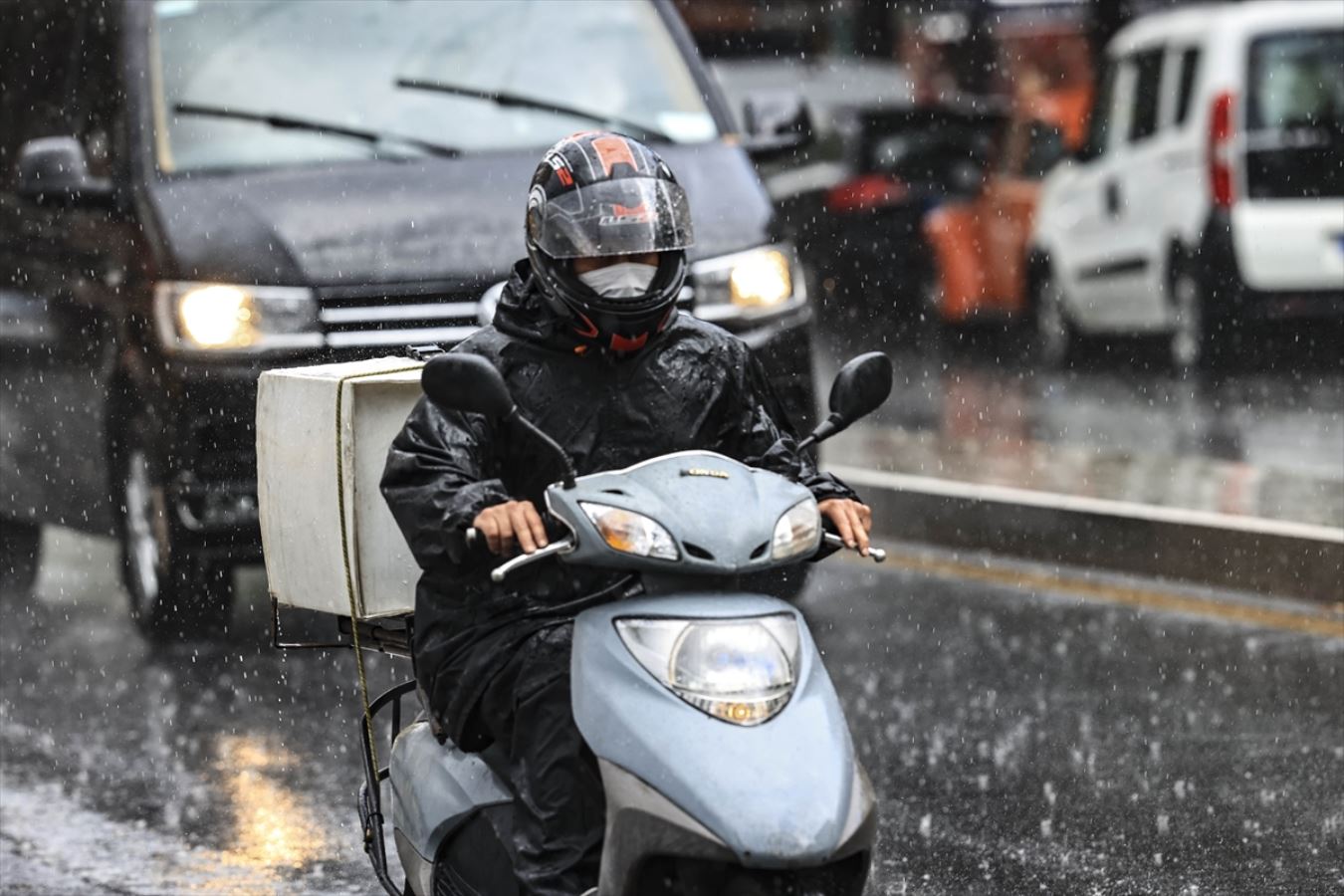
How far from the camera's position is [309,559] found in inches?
209

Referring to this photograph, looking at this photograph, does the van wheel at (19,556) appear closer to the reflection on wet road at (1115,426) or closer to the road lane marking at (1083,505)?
the road lane marking at (1083,505)

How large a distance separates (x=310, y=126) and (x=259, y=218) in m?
0.58

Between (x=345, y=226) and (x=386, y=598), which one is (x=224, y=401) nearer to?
(x=345, y=226)

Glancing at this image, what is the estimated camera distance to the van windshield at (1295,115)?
15.2 metres

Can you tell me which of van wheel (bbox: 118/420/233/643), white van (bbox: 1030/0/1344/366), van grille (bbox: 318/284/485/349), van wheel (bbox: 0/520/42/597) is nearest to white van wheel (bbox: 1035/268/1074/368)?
white van (bbox: 1030/0/1344/366)

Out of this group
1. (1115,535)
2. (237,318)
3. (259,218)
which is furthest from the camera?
(1115,535)

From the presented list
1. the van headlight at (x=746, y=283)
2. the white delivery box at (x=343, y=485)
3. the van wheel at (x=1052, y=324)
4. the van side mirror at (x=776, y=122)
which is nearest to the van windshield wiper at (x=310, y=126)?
the van headlight at (x=746, y=283)

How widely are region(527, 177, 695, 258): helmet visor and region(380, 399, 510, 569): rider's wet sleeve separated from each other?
0.34 meters

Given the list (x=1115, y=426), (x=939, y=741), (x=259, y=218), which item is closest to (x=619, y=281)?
(x=939, y=741)

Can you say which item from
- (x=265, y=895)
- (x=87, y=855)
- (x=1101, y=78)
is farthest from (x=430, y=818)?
(x=1101, y=78)

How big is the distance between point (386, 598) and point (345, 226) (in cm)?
366

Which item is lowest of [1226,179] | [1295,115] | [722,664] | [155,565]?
[1226,179]

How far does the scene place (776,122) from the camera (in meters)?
9.96

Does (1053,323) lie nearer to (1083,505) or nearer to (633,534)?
(1083,505)
